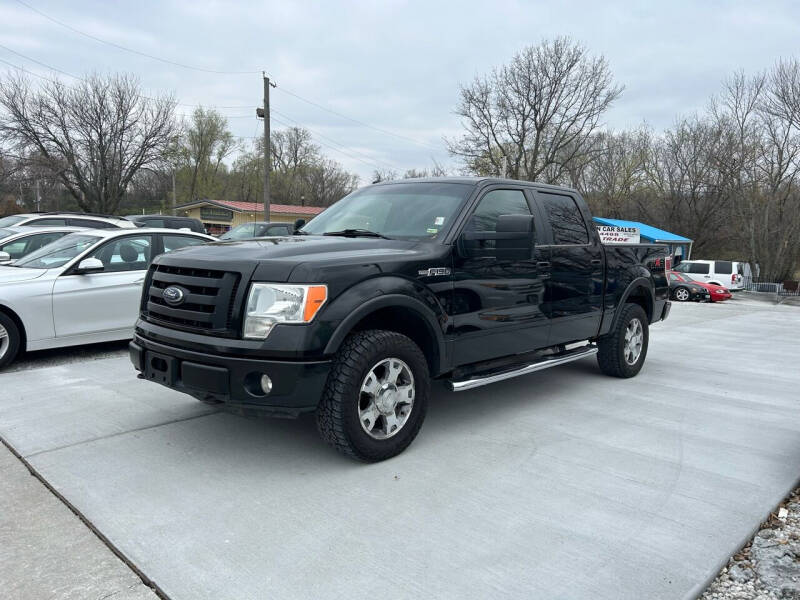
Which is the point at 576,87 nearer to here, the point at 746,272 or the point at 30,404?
the point at 746,272

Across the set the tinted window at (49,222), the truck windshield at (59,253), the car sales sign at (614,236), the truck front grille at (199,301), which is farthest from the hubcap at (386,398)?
the tinted window at (49,222)

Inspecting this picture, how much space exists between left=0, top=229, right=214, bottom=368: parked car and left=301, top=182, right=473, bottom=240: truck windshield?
312cm

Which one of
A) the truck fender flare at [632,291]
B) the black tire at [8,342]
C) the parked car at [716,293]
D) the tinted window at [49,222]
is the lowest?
the parked car at [716,293]

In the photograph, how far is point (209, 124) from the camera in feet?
198

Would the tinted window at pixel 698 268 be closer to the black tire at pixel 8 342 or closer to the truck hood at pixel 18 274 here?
the truck hood at pixel 18 274

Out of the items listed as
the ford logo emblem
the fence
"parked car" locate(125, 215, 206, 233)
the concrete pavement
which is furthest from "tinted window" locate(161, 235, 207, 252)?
the fence

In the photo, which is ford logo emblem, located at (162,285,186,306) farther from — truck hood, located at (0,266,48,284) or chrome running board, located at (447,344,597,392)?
truck hood, located at (0,266,48,284)

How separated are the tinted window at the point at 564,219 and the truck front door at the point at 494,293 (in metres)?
0.34

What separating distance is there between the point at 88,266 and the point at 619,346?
19.5ft

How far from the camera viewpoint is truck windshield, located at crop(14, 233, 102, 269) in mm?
6820

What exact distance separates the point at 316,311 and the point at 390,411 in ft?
2.86

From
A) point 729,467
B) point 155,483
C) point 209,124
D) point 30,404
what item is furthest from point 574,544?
point 209,124

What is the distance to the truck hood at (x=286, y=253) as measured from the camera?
3479 mm

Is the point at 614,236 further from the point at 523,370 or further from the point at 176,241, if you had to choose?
the point at 523,370
